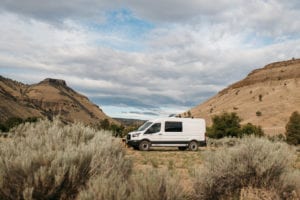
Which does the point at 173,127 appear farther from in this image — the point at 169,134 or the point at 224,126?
the point at 224,126

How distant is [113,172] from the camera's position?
6.79 meters

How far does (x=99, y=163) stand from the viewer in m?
7.27

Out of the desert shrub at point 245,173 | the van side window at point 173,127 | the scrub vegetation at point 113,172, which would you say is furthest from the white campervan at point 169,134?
the desert shrub at point 245,173

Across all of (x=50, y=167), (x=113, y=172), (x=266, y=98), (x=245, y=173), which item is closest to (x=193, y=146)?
(x=245, y=173)

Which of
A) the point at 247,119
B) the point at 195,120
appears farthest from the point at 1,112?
the point at 195,120

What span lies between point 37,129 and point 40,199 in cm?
286

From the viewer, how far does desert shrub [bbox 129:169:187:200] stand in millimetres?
6039

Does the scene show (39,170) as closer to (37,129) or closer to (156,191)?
(156,191)

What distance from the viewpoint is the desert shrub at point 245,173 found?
27.8 ft

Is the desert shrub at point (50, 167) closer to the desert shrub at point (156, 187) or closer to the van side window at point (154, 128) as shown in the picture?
the desert shrub at point (156, 187)

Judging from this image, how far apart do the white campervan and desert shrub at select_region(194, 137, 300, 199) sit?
61.9 ft

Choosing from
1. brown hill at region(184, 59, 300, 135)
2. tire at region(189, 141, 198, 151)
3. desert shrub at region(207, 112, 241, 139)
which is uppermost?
brown hill at region(184, 59, 300, 135)

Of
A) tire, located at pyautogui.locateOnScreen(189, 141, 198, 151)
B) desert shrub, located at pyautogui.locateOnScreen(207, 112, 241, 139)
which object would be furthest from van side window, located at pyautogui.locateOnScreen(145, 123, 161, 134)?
desert shrub, located at pyautogui.locateOnScreen(207, 112, 241, 139)

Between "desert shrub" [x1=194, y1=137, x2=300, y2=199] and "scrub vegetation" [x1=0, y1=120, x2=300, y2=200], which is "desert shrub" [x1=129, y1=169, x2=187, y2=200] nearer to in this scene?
"scrub vegetation" [x1=0, y1=120, x2=300, y2=200]
